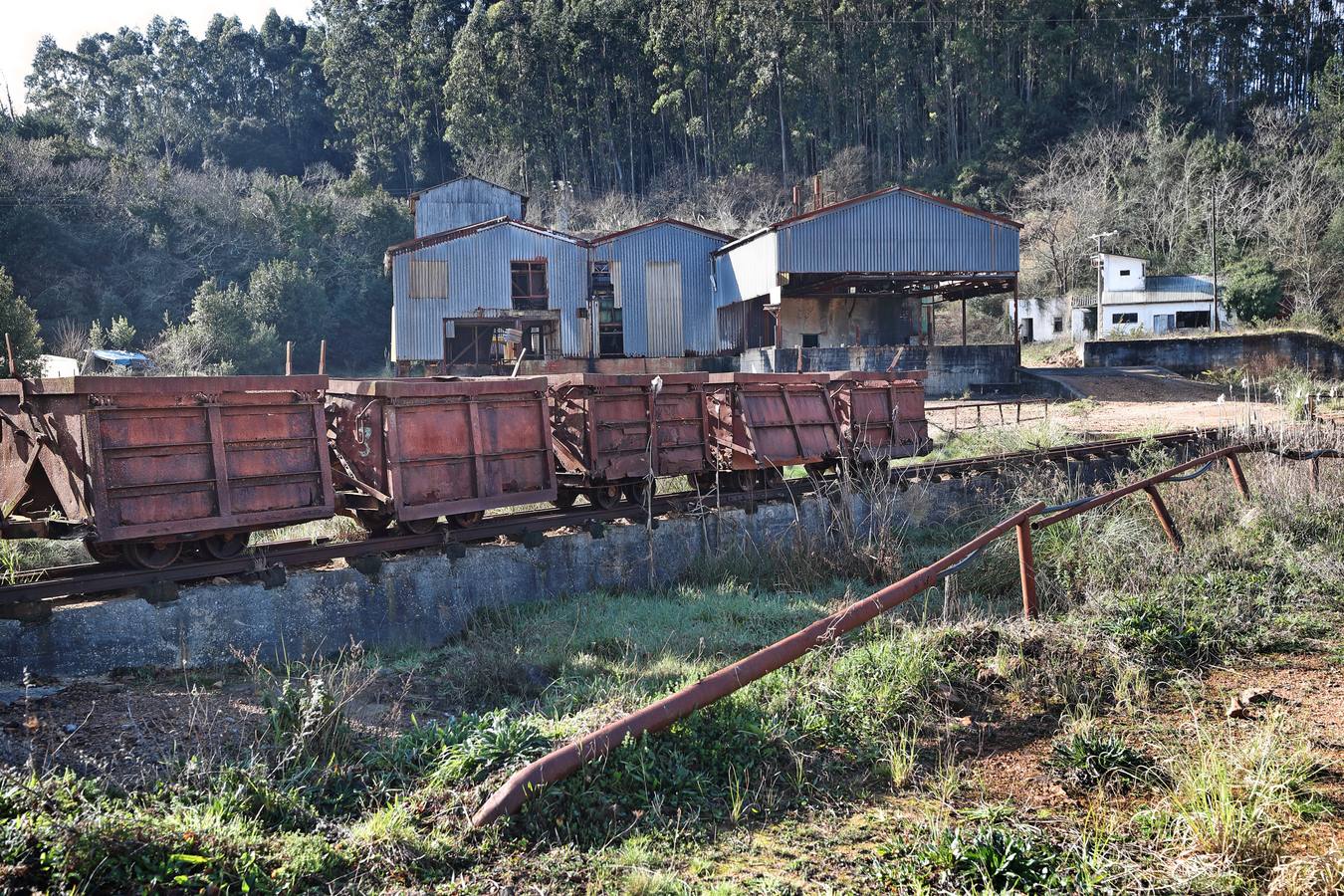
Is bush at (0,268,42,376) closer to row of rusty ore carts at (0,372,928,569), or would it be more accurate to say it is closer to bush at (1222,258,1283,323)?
row of rusty ore carts at (0,372,928,569)

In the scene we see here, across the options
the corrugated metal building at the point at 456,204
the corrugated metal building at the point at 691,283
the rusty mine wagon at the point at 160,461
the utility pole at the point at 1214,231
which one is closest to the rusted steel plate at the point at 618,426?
the rusty mine wagon at the point at 160,461

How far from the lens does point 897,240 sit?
3338 centimetres

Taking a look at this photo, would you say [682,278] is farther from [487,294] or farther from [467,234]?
[467,234]

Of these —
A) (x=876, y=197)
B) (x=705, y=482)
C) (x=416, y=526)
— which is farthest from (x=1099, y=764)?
(x=876, y=197)

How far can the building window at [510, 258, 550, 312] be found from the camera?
3684cm

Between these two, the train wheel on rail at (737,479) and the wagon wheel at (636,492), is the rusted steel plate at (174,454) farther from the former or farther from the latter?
the train wheel on rail at (737,479)

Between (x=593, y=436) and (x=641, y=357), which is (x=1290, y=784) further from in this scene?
(x=641, y=357)

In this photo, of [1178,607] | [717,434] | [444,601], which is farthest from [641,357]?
[1178,607]

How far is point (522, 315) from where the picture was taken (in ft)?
119

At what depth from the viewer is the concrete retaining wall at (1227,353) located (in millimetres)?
→ 35906

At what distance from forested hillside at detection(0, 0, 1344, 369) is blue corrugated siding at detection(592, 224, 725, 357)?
1547cm

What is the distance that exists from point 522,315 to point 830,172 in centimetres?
3321

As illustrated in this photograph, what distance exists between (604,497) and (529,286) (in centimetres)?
2591

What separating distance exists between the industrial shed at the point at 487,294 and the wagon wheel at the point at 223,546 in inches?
1088
